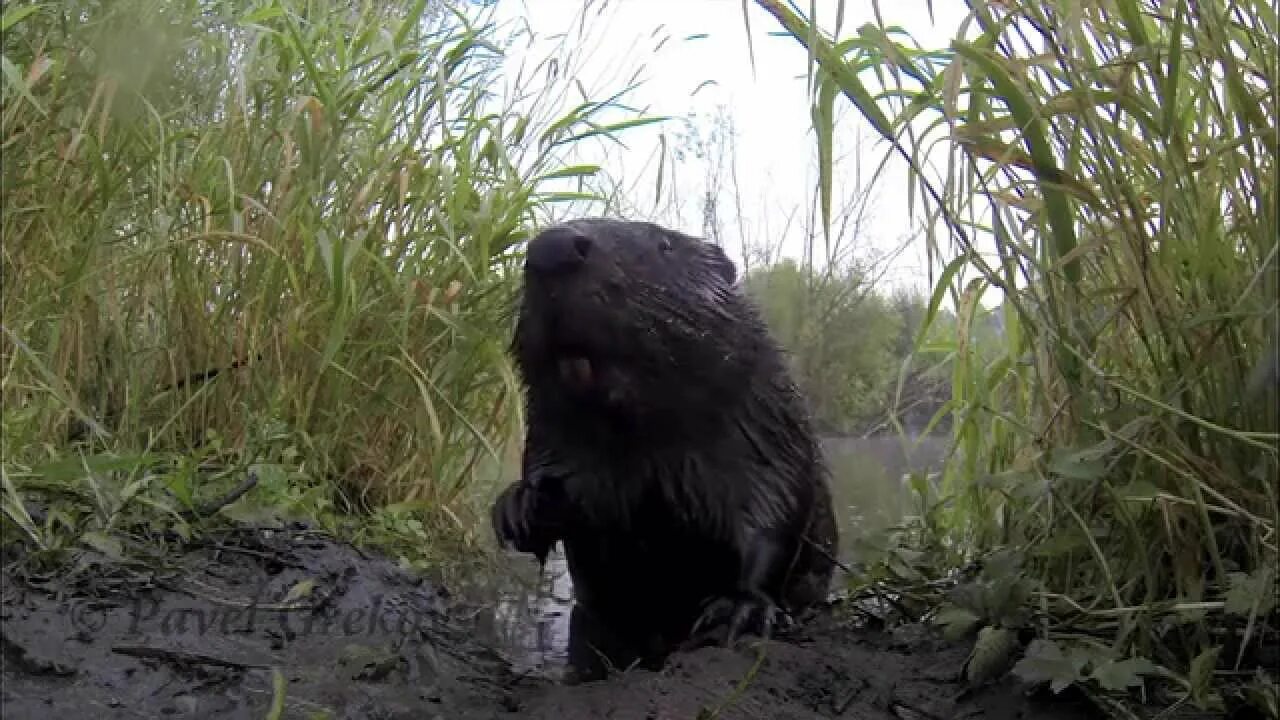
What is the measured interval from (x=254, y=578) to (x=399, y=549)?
99 centimetres

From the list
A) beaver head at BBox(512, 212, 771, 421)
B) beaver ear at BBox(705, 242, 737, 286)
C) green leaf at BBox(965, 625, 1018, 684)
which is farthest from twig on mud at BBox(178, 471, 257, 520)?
green leaf at BBox(965, 625, 1018, 684)

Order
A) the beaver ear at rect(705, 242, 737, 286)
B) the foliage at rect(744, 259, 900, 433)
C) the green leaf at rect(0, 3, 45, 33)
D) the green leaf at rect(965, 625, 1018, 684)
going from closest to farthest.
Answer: the green leaf at rect(965, 625, 1018, 684), the green leaf at rect(0, 3, 45, 33), the beaver ear at rect(705, 242, 737, 286), the foliage at rect(744, 259, 900, 433)

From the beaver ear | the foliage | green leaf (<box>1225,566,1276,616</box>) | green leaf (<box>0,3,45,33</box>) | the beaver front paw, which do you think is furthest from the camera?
the foliage

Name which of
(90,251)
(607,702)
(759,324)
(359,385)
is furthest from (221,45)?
(607,702)

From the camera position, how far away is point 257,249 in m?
2.81

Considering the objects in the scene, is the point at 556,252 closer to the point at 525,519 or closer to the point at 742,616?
the point at 525,519

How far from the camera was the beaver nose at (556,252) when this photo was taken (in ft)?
6.36

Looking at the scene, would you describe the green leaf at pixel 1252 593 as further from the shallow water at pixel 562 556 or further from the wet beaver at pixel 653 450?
the shallow water at pixel 562 556

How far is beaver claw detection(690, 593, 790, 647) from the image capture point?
76.4 inches

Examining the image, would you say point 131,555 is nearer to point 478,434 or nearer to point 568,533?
point 568,533

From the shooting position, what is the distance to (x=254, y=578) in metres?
1.97

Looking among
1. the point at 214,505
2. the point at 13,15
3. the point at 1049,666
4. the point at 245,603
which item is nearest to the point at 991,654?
the point at 1049,666

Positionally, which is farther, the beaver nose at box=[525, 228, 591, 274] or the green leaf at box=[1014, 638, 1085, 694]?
the beaver nose at box=[525, 228, 591, 274]

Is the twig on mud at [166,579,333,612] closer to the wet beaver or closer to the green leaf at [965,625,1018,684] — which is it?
the wet beaver
